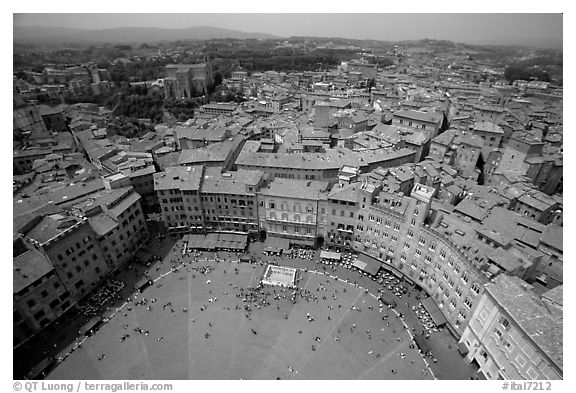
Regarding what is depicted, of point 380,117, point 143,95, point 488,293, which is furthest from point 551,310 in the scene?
point 143,95

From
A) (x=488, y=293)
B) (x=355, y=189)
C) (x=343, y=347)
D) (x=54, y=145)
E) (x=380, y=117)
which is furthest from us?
(x=380, y=117)

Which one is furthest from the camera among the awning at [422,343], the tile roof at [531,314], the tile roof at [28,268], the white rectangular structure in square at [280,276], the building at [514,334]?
the white rectangular structure in square at [280,276]

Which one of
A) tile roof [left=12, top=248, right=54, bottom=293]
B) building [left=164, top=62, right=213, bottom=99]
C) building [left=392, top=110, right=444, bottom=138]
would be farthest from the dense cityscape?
building [left=164, top=62, right=213, bottom=99]

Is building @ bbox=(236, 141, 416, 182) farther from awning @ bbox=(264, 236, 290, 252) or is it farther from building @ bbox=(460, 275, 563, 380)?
building @ bbox=(460, 275, 563, 380)

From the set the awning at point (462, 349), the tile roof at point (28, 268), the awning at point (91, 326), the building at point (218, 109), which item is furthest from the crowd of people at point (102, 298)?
the building at point (218, 109)

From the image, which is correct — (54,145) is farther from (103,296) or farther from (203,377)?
(203,377)

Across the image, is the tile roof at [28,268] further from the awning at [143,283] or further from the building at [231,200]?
the building at [231,200]
